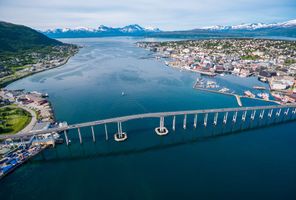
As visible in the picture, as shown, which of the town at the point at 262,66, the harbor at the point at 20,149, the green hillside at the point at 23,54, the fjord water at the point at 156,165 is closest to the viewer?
the fjord water at the point at 156,165

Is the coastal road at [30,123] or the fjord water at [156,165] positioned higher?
the coastal road at [30,123]

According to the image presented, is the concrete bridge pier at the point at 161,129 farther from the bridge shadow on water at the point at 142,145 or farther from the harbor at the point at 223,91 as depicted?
the harbor at the point at 223,91

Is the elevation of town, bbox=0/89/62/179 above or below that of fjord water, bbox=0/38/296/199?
above

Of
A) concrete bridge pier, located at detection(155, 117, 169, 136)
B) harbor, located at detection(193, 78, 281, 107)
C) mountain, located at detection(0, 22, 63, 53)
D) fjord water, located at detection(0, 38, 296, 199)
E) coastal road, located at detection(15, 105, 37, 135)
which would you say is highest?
mountain, located at detection(0, 22, 63, 53)

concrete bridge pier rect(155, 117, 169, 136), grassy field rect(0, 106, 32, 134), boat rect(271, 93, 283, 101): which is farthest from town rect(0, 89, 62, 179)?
boat rect(271, 93, 283, 101)

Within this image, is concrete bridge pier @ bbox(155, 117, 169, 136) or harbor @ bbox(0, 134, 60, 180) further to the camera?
concrete bridge pier @ bbox(155, 117, 169, 136)

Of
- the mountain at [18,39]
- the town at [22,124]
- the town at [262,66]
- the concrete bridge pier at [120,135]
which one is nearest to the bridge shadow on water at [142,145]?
the concrete bridge pier at [120,135]

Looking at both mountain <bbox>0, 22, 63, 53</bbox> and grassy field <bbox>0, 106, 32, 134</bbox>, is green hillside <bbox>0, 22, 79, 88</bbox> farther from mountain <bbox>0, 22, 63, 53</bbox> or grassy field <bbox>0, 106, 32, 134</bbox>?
grassy field <bbox>0, 106, 32, 134</bbox>
